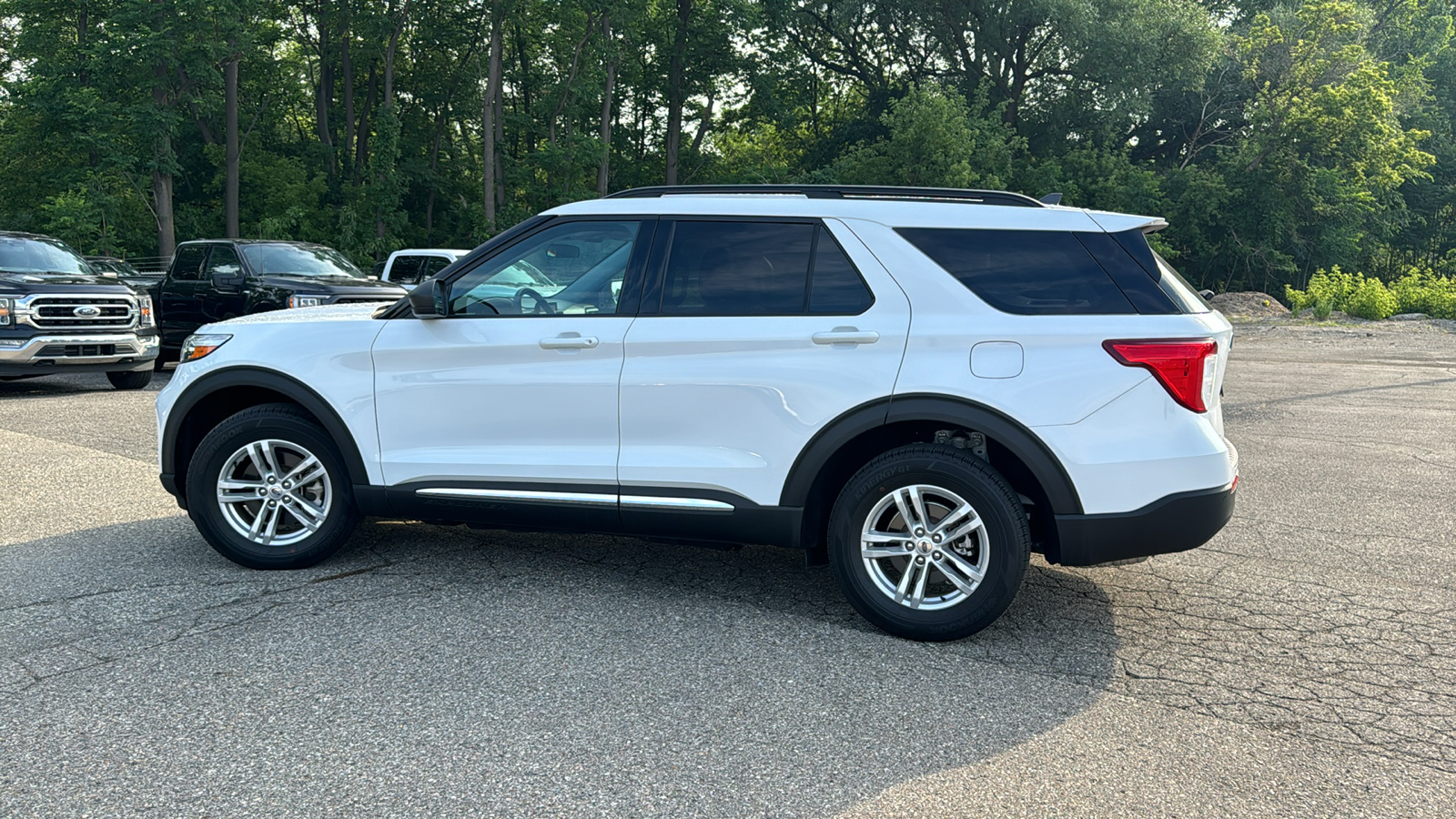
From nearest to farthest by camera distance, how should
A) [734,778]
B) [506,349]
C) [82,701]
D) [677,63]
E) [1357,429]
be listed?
[734,778] → [82,701] → [506,349] → [1357,429] → [677,63]

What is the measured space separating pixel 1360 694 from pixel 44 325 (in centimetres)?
1309

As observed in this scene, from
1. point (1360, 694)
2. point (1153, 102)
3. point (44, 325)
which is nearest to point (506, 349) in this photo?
point (1360, 694)

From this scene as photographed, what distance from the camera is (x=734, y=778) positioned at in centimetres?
323

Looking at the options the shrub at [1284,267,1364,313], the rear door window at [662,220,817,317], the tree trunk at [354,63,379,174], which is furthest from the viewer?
the tree trunk at [354,63,379,174]

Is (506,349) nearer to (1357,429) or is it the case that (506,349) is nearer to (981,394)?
(981,394)

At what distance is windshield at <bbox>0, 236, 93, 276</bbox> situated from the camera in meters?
13.0

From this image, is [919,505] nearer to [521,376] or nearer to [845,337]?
[845,337]

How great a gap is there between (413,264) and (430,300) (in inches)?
559

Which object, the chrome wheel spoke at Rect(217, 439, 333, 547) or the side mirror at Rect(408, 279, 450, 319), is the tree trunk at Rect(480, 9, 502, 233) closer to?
the chrome wheel spoke at Rect(217, 439, 333, 547)

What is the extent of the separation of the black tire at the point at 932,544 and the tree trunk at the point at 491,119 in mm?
36988

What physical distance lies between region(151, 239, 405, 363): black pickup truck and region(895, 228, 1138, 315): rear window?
10.7 meters

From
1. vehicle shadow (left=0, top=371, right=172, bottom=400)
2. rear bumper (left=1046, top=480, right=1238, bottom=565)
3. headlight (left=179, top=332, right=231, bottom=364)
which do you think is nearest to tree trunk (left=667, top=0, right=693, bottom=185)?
vehicle shadow (left=0, top=371, right=172, bottom=400)

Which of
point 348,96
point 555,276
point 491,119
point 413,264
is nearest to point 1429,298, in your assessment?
point 413,264

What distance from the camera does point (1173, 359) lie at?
4223 mm
